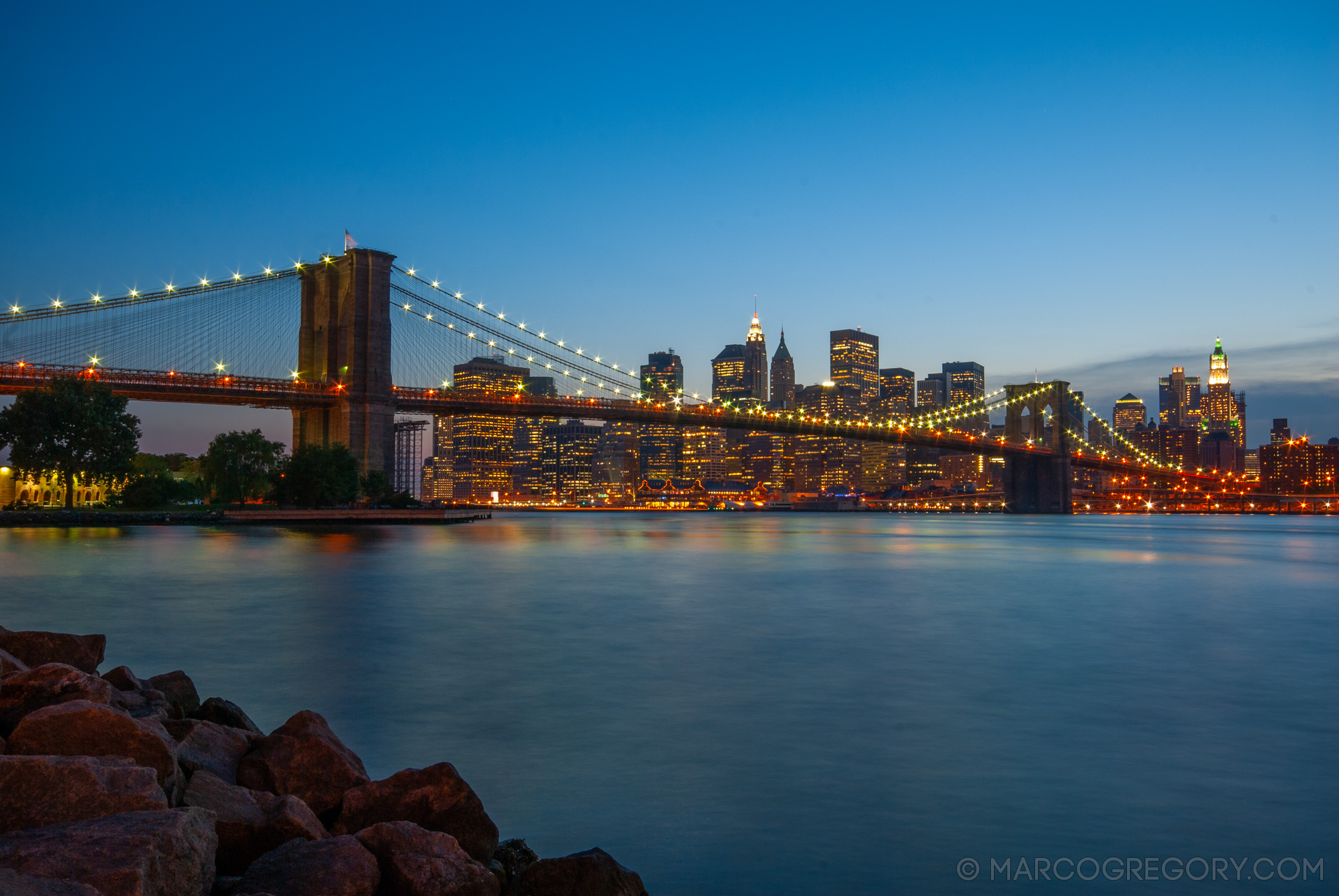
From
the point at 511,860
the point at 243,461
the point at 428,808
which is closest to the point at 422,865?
the point at 428,808

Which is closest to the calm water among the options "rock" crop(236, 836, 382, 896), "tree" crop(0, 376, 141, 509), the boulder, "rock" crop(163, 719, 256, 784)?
the boulder

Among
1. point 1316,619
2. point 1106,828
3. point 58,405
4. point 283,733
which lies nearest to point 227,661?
point 283,733

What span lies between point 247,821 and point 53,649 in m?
4.56

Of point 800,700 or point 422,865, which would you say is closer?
point 422,865

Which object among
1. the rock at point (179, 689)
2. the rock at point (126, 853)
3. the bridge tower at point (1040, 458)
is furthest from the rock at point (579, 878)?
the bridge tower at point (1040, 458)

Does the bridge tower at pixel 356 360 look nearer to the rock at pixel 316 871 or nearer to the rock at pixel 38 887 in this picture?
the rock at pixel 316 871

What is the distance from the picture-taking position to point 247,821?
4.38 metres

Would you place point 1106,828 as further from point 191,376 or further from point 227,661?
point 191,376

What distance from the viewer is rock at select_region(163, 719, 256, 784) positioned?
5.22 m

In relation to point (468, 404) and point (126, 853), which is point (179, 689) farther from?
point (468, 404)

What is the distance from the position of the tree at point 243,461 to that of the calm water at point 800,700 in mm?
42862

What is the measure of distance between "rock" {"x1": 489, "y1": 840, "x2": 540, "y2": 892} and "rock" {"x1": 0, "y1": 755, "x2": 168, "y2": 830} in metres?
1.56

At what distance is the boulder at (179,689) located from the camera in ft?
24.7

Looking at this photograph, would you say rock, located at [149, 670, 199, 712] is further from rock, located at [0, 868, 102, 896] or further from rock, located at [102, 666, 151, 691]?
rock, located at [0, 868, 102, 896]
